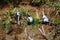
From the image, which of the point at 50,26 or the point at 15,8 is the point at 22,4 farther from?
the point at 50,26

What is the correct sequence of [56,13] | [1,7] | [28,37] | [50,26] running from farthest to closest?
[1,7] → [56,13] → [50,26] → [28,37]

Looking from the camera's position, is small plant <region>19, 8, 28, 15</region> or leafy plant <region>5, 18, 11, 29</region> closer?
leafy plant <region>5, 18, 11, 29</region>

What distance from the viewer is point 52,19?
3074 mm

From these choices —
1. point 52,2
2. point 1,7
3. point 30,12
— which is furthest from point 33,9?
point 1,7

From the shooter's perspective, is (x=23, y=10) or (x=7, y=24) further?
(x=23, y=10)

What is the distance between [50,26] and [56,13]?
1.03 ft

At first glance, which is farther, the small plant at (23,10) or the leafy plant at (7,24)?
the small plant at (23,10)

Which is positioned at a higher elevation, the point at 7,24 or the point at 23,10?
the point at 23,10

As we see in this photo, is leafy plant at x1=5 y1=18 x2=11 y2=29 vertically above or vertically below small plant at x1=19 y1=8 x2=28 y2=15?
below

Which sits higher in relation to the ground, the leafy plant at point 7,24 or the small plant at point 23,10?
the small plant at point 23,10

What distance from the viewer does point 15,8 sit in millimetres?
3363

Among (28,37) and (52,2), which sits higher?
(52,2)

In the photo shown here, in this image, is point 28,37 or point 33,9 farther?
point 33,9

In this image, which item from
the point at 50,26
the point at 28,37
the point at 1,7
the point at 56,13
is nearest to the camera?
the point at 28,37
